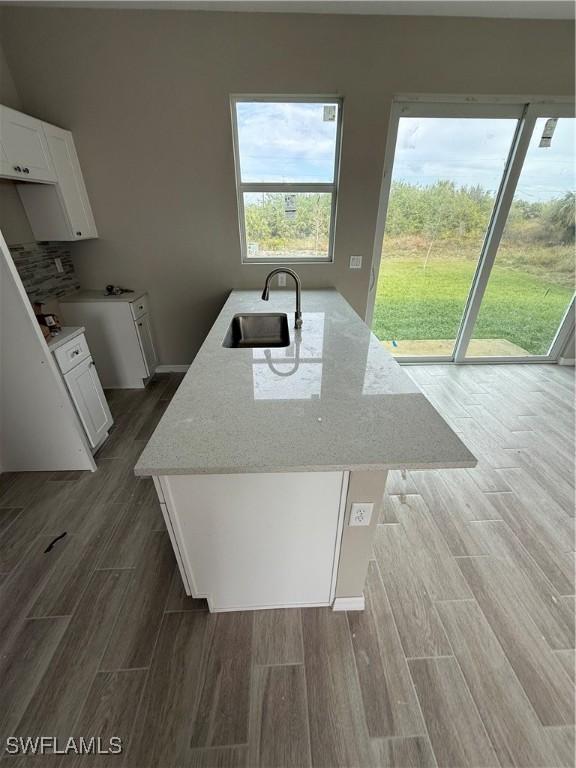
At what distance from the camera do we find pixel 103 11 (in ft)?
6.68

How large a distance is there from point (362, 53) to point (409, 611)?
3.50 meters

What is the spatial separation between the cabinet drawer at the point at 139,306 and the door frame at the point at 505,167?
7.22 ft

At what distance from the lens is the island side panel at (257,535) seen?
948mm

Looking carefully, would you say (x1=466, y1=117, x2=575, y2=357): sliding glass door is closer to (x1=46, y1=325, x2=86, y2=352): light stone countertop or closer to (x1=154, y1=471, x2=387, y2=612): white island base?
(x1=154, y1=471, x2=387, y2=612): white island base

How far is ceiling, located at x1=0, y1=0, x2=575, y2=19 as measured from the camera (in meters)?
1.98

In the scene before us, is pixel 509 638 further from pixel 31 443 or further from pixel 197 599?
pixel 31 443

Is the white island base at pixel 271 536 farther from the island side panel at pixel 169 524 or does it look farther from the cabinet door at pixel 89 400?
the cabinet door at pixel 89 400

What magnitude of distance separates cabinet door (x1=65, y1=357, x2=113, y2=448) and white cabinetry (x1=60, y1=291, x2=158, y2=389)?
2.17 feet

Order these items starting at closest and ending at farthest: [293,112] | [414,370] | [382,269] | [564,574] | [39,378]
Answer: [564,574], [39,378], [293,112], [382,269], [414,370]

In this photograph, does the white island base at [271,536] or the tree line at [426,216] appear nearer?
the white island base at [271,536]

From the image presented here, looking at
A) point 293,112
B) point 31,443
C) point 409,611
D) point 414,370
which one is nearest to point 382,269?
point 414,370

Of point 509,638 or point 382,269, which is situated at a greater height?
point 382,269

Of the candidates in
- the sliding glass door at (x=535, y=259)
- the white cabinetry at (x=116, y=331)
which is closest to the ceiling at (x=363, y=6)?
the sliding glass door at (x=535, y=259)

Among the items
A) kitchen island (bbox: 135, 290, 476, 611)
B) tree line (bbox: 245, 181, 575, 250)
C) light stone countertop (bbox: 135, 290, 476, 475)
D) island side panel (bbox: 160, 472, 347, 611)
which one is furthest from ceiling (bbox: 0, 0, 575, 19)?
island side panel (bbox: 160, 472, 347, 611)
